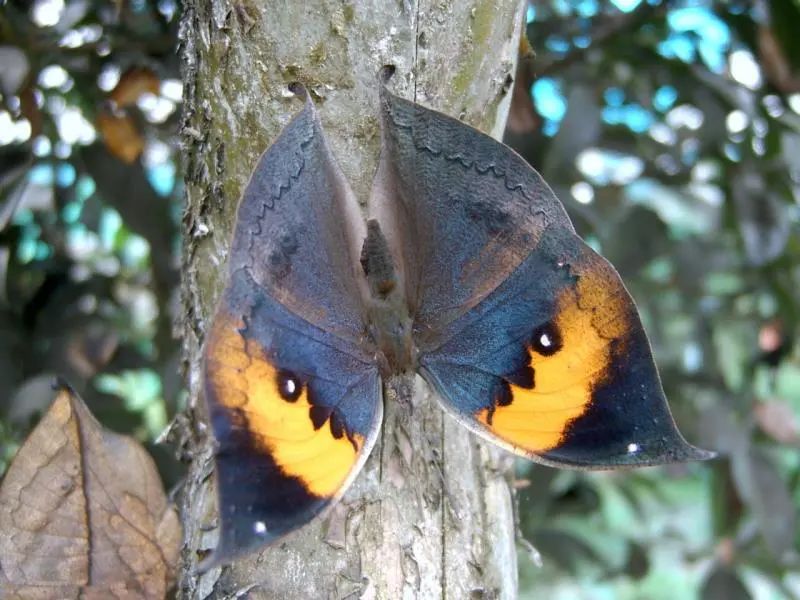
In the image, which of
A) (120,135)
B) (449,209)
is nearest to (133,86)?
(120,135)

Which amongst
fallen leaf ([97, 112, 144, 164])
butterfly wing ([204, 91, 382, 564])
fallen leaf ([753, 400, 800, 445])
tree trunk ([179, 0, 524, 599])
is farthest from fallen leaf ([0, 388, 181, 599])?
fallen leaf ([753, 400, 800, 445])

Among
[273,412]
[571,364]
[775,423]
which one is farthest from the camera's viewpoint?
[775,423]

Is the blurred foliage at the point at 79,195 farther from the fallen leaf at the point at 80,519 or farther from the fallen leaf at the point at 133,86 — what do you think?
the fallen leaf at the point at 80,519

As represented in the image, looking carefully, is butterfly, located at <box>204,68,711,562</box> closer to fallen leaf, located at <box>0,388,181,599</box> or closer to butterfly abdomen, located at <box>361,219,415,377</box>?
butterfly abdomen, located at <box>361,219,415,377</box>

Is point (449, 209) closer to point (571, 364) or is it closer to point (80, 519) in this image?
point (571, 364)

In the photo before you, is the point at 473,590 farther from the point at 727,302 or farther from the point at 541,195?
the point at 727,302

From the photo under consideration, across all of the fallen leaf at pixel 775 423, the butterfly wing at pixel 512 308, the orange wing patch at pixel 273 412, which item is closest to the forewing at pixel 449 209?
the butterfly wing at pixel 512 308

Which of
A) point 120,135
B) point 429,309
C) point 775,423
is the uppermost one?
point 429,309
